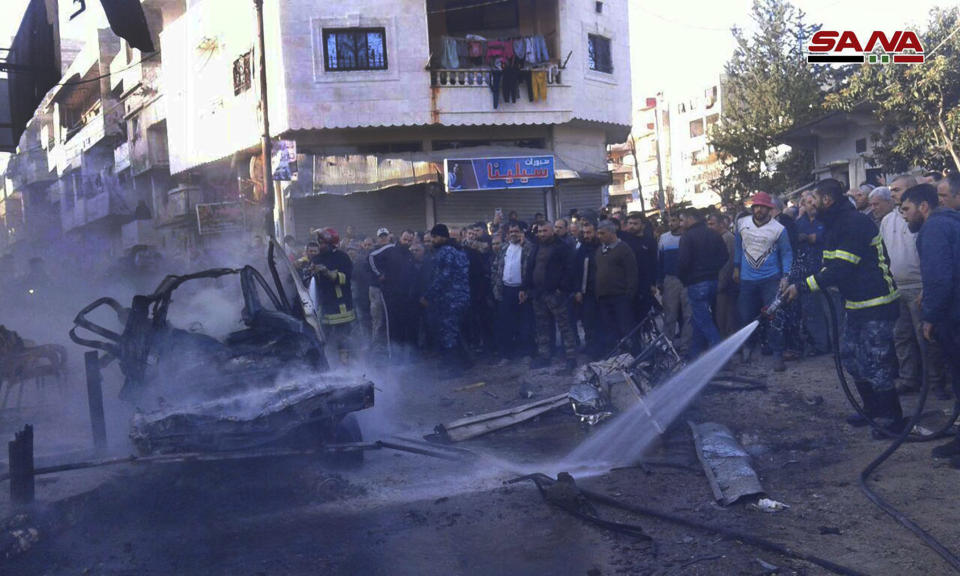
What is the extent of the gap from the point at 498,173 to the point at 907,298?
16.4 m

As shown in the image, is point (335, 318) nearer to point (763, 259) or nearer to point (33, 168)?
point (763, 259)

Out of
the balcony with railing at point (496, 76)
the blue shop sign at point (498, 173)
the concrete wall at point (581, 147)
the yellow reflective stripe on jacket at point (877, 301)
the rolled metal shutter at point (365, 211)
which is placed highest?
the balcony with railing at point (496, 76)

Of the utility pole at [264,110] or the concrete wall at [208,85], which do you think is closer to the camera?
the utility pole at [264,110]

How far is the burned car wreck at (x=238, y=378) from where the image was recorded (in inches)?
264

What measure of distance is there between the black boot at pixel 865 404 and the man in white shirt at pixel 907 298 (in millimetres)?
574

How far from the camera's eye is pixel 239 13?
88.2 ft

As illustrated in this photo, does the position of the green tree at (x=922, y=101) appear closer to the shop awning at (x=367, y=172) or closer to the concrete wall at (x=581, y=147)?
the concrete wall at (x=581, y=147)

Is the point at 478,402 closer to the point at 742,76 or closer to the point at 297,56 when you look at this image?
the point at 297,56

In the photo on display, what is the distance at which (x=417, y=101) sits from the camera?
2439 centimetres

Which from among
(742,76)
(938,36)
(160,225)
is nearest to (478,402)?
(938,36)

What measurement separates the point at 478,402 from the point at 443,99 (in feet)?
48.6

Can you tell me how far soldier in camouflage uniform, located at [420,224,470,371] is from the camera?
13445 millimetres

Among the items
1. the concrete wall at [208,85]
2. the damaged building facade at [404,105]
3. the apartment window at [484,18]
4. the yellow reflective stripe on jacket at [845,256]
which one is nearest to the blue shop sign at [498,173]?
the damaged building facade at [404,105]

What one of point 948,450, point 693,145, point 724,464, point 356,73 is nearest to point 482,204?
point 356,73
